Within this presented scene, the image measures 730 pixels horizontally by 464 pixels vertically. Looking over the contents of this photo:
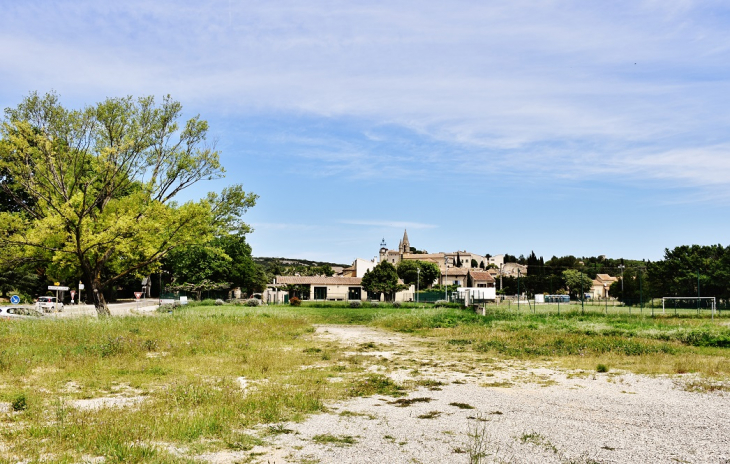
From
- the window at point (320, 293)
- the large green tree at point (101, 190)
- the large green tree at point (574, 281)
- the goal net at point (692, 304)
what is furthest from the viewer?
the large green tree at point (574, 281)

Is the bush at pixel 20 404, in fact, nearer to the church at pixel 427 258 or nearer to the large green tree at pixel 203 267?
the large green tree at pixel 203 267

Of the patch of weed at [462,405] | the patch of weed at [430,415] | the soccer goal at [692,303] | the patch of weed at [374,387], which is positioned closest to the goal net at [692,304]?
the soccer goal at [692,303]

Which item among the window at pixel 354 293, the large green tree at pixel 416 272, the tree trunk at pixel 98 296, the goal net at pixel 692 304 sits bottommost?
the window at pixel 354 293

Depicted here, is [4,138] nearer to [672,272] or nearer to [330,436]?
[330,436]

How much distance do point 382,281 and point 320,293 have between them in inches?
492

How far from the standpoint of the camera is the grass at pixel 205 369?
8.21 metres

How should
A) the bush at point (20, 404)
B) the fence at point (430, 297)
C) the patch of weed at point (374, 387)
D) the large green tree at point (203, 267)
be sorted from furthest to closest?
the large green tree at point (203, 267) < the fence at point (430, 297) < the patch of weed at point (374, 387) < the bush at point (20, 404)

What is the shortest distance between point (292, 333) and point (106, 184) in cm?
1503

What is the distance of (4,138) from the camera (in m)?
29.9

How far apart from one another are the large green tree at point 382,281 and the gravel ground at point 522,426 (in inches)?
3032

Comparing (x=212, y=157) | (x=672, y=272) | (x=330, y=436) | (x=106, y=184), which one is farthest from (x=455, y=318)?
(x=672, y=272)

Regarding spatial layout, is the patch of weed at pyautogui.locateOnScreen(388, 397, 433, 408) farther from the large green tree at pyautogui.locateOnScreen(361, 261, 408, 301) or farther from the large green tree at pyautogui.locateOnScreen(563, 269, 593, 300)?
the large green tree at pyautogui.locateOnScreen(563, 269, 593, 300)

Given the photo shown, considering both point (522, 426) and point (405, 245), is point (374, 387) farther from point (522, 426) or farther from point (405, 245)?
point (405, 245)

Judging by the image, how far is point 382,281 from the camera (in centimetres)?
9125
